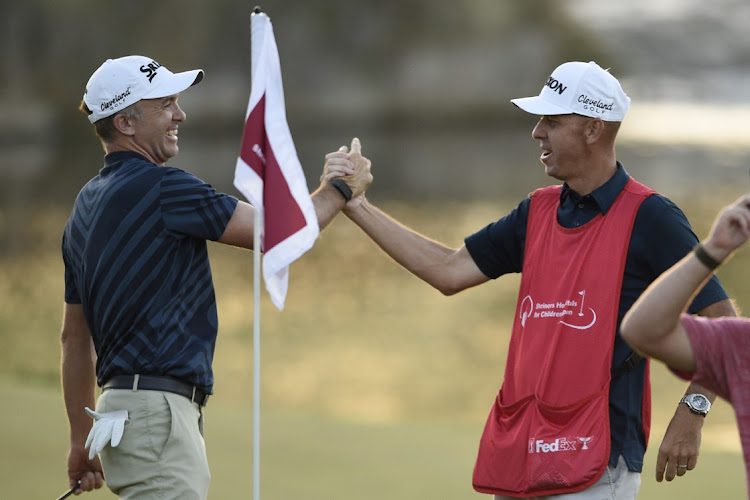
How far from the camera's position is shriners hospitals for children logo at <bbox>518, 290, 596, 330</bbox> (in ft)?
11.3

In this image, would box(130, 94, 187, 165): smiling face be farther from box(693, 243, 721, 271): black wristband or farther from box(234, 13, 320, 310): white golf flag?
box(693, 243, 721, 271): black wristband

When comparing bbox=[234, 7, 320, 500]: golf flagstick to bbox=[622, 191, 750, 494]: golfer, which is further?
bbox=[234, 7, 320, 500]: golf flagstick

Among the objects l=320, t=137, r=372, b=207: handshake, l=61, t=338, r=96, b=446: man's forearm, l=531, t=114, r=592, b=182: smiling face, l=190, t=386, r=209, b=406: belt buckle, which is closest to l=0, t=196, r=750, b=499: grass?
l=61, t=338, r=96, b=446: man's forearm

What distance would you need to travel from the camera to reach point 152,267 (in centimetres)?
333

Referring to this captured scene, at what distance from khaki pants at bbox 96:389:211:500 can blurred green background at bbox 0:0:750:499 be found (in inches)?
96.5

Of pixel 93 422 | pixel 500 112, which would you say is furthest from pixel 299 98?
pixel 93 422

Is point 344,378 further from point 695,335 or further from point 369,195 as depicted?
point 369,195

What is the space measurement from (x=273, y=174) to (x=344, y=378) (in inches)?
317

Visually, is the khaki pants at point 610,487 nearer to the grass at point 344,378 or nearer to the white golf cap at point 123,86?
the white golf cap at point 123,86

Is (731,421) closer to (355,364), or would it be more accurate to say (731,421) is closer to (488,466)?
(355,364)

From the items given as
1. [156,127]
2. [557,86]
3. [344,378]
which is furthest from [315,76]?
[156,127]

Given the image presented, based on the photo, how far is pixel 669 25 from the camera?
314ft

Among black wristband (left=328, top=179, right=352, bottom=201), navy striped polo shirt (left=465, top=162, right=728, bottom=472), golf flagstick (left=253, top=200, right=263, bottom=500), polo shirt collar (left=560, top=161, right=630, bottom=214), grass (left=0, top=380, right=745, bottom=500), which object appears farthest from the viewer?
grass (left=0, top=380, right=745, bottom=500)

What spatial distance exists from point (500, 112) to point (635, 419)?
61748mm
